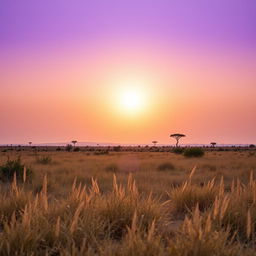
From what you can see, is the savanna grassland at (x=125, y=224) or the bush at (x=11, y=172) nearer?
the savanna grassland at (x=125, y=224)

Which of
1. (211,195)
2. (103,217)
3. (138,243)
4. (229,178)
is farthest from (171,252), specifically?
(229,178)

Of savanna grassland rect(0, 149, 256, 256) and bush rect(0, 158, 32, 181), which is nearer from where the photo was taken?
savanna grassland rect(0, 149, 256, 256)

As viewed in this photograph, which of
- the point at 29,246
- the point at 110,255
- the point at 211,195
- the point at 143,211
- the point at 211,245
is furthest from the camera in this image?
the point at 211,195

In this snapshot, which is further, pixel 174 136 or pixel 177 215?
pixel 174 136

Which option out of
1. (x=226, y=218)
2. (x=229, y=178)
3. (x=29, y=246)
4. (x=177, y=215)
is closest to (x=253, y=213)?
(x=226, y=218)

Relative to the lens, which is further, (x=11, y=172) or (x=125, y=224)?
(x=11, y=172)

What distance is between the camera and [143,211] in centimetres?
471

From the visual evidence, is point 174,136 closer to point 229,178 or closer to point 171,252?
point 229,178

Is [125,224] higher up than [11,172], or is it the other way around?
[11,172]

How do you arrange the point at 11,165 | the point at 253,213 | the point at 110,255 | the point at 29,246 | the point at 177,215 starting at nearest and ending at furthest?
the point at 110,255 < the point at 29,246 < the point at 253,213 < the point at 177,215 < the point at 11,165

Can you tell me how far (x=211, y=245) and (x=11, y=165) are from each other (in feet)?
36.1

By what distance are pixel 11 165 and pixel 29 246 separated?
10.1 metres

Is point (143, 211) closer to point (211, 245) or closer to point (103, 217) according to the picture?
point (103, 217)

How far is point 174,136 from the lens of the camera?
101m
